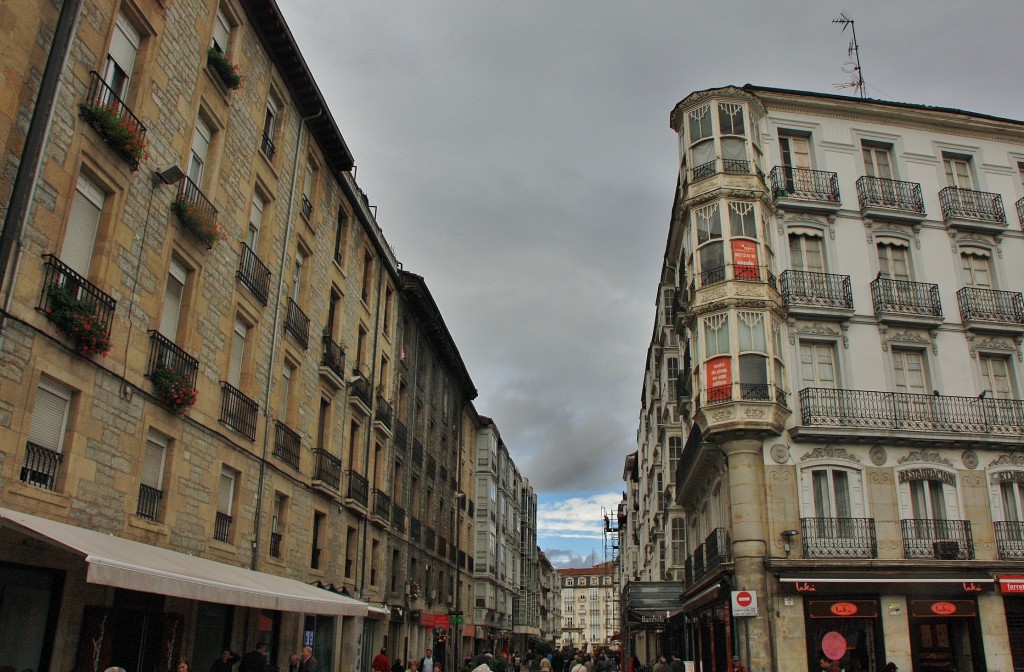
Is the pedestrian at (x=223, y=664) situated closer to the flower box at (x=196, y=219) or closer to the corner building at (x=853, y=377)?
the flower box at (x=196, y=219)

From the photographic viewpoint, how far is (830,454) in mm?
22016

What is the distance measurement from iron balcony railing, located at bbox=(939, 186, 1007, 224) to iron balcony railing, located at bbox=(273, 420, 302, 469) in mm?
21369

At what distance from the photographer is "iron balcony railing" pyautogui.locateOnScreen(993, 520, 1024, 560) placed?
21.4 meters

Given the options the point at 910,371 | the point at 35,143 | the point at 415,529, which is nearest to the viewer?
the point at 35,143

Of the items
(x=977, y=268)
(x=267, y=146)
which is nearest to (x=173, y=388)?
(x=267, y=146)

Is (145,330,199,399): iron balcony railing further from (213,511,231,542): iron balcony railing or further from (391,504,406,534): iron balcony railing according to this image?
(391,504,406,534): iron balcony railing

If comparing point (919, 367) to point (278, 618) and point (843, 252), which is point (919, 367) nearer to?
point (843, 252)

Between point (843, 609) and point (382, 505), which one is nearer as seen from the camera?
point (843, 609)

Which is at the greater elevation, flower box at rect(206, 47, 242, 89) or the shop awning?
flower box at rect(206, 47, 242, 89)

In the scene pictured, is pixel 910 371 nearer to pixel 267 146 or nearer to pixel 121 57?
pixel 267 146

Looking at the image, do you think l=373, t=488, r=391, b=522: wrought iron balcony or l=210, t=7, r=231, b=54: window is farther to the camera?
l=373, t=488, r=391, b=522: wrought iron balcony

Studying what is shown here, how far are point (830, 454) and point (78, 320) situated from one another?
1879 cm

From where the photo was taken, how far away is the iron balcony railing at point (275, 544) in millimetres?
20328

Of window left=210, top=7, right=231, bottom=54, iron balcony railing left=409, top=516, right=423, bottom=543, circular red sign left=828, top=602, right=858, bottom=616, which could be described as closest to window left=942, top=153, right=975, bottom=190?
circular red sign left=828, top=602, right=858, bottom=616
